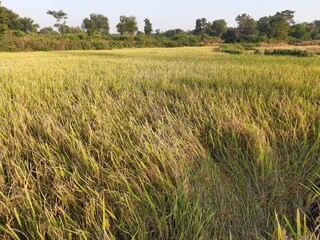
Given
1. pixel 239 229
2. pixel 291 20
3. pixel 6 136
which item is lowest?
pixel 239 229

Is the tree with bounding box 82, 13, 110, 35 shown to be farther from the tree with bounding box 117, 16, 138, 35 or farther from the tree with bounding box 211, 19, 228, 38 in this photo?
the tree with bounding box 211, 19, 228, 38

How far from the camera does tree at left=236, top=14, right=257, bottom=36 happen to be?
5822 centimetres

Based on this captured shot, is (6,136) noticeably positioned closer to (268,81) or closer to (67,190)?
(67,190)

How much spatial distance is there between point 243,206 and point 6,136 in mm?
1086

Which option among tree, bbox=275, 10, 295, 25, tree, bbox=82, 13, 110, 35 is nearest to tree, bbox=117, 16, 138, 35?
tree, bbox=82, 13, 110, 35

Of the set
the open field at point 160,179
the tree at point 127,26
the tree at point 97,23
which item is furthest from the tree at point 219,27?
the open field at point 160,179

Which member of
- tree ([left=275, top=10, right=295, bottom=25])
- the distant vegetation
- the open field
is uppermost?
tree ([left=275, top=10, right=295, bottom=25])

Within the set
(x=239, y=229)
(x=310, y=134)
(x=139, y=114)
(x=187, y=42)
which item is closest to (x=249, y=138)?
(x=310, y=134)

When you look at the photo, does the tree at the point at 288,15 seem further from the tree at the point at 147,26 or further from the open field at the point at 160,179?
the open field at the point at 160,179

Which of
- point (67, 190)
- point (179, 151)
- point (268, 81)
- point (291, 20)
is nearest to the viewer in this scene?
point (67, 190)

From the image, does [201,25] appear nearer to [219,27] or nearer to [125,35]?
[219,27]

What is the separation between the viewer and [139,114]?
1259 mm

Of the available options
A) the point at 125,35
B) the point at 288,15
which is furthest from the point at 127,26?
the point at 288,15

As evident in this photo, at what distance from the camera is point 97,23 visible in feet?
194
